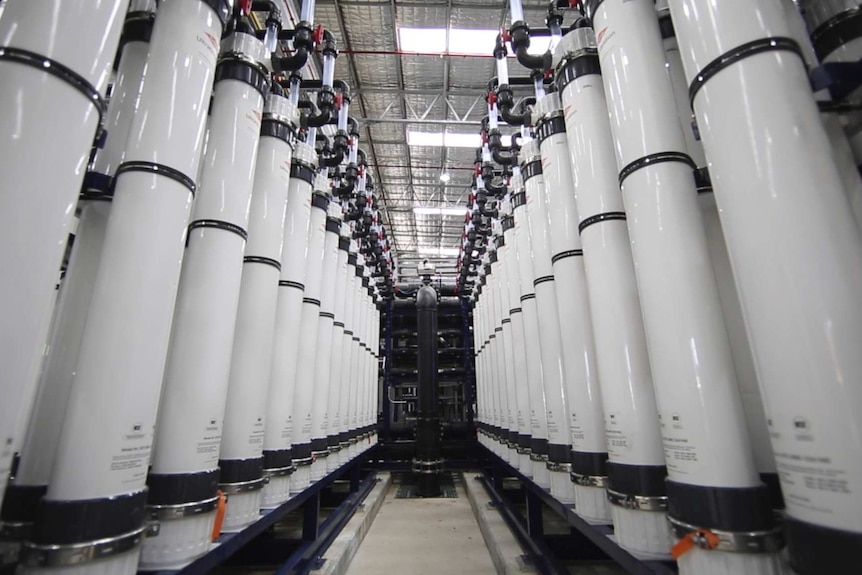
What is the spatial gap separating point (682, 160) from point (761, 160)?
0.40 meters

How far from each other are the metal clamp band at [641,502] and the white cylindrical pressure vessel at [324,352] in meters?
2.11

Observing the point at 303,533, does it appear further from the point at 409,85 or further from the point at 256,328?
the point at 409,85

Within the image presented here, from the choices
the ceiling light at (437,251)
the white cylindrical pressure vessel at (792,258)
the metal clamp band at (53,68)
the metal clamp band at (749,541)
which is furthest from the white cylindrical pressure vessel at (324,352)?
the ceiling light at (437,251)

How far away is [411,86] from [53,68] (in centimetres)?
606

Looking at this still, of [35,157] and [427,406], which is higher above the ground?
[35,157]

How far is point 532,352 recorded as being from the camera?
9.50ft

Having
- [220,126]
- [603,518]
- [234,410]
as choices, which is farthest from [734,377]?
[220,126]

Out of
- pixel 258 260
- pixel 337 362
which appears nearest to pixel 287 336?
pixel 258 260

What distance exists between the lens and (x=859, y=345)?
32.7 inches

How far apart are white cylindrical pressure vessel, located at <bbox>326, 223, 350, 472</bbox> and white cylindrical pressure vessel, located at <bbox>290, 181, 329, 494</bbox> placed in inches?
25.8

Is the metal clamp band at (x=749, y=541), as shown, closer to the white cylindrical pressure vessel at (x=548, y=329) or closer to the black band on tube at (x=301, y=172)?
the white cylindrical pressure vessel at (x=548, y=329)

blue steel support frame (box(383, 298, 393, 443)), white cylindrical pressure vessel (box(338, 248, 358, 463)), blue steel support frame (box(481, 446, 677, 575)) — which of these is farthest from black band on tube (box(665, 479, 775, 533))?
blue steel support frame (box(383, 298, 393, 443))

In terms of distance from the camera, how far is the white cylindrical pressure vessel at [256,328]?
1.77 meters

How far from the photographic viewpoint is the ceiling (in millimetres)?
5066
